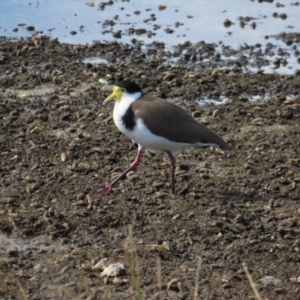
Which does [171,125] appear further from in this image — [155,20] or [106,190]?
[155,20]

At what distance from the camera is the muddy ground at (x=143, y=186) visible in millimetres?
7023

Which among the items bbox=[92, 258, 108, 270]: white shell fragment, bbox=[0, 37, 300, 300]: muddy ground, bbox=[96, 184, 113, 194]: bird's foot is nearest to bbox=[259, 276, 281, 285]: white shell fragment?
bbox=[0, 37, 300, 300]: muddy ground

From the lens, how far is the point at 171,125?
27.9ft

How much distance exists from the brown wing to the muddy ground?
17.1 inches

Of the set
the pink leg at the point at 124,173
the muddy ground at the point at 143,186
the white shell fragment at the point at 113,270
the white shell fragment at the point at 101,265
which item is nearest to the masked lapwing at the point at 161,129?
the pink leg at the point at 124,173

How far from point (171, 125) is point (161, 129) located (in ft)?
0.36

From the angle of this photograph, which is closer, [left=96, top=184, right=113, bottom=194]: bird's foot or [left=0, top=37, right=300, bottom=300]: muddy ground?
[left=0, top=37, right=300, bottom=300]: muddy ground

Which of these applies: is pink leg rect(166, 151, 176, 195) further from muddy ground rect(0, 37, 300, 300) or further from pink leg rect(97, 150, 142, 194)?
pink leg rect(97, 150, 142, 194)

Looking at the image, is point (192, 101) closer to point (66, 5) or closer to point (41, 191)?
point (41, 191)

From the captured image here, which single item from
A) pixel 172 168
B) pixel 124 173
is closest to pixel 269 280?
pixel 172 168

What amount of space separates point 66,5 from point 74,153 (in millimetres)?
5740

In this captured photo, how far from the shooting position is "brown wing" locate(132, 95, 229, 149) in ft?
27.7

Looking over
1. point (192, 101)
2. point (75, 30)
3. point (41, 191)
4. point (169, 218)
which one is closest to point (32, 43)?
point (75, 30)

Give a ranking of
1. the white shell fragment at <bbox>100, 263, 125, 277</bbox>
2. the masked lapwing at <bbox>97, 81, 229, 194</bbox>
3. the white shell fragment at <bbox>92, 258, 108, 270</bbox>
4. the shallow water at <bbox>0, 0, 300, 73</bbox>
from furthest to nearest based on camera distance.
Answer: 1. the shallow water at <bbox>0, 0, 300, 73</bbox>
2. the masked lapwing at <bbox>97, 81, 229, 194</bbox>
3. the white shell fragment at <bbox>92, 258, 108, 270</bbox>
4. the white shell fragment at <bbox>100, 263, 125, 277</bbox>
